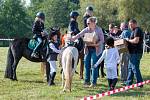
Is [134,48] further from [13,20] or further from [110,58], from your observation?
[13,20]

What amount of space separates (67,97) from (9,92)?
1.81 metres

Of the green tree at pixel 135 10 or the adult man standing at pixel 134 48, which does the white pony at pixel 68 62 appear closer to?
the adult man standing at pixel 134 48

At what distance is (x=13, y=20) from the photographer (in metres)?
75.6

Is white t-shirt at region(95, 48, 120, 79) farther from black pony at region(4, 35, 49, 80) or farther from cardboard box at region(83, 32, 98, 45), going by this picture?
black pony at region(4, 35, 49, 80)

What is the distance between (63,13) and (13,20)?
1436 centimetres

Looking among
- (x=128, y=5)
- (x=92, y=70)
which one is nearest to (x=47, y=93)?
(x=92, y=70)

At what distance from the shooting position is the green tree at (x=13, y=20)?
7312cm

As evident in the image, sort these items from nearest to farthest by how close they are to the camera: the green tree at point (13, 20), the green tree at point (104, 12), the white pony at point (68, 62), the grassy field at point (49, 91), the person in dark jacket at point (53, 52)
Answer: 1. the grassy field at point (49, 91)
2. the white pony at point (68, 62)
3. the person in dark jacket at point (53, 52)
4. the green tree at point (104, 12)
5. the green tree at point (13, 20)

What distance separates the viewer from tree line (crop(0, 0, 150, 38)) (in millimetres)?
44531

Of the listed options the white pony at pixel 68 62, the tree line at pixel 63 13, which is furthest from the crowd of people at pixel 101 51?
the tree line at pixel 63 13

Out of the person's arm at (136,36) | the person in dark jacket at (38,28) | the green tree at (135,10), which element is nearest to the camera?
the person's arm at (136,36)

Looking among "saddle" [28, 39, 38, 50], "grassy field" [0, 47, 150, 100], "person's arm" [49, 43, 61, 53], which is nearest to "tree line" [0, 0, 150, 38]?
"saddle" [28, 39, 38, 50]

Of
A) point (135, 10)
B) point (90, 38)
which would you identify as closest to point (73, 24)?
point (90, 38)

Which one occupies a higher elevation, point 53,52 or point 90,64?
point 53,52
